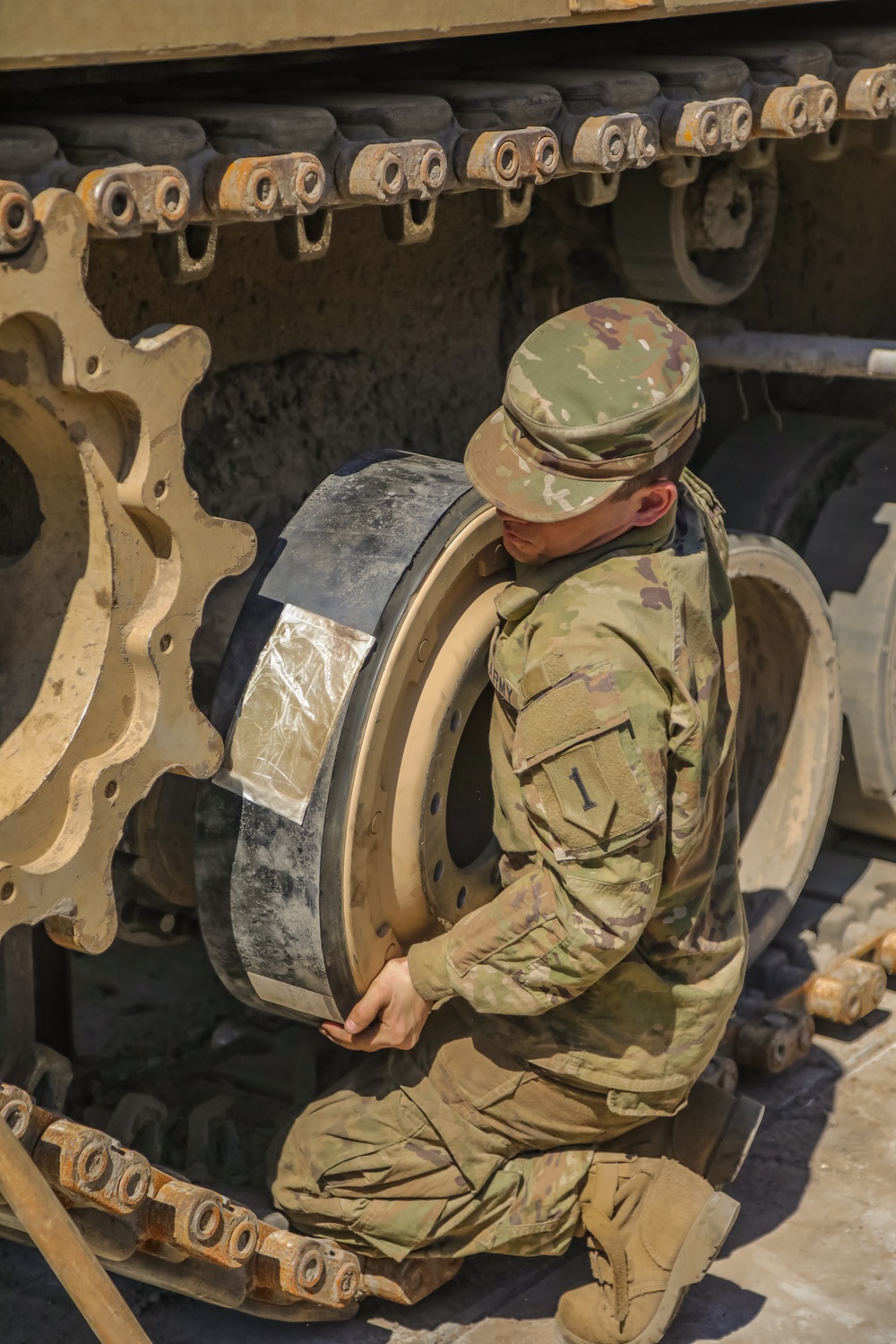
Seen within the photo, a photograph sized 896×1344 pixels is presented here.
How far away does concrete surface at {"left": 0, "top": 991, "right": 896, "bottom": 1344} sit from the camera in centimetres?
304

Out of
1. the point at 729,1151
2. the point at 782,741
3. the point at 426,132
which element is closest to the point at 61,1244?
the point at 729,1151

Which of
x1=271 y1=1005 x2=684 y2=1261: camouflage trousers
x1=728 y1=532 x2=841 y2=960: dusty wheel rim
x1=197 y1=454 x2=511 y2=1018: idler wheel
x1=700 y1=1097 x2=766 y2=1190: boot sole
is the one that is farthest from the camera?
x1=728 y1=532 x2=841 y2=960: dusty wheel rim

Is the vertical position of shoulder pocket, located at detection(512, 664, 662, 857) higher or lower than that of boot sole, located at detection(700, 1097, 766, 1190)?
higher

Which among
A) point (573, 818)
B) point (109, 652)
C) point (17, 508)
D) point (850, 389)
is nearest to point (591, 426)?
point (573, 818)

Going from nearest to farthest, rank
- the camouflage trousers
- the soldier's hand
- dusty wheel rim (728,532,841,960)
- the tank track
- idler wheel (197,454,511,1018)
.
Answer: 1. the tank track
2. idler wheel (197,454,511,1018)
3. the soldier's hand
4. the camouflage trousers
5. dusty wheel rim (728,532,841,960)

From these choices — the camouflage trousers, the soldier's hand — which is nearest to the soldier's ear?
the soldier's hand

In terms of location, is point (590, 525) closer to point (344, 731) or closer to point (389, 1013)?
point (344, 731)

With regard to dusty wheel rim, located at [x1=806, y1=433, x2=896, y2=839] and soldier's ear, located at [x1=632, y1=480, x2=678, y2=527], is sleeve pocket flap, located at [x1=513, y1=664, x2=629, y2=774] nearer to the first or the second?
soldier's ear, located at [x1=632, y1=480, x2=678, y2=527]

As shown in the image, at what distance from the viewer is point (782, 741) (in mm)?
3992

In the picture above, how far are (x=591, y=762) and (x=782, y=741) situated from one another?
1610mm

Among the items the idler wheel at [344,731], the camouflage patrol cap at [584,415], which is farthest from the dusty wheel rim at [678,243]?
the camouflage patrol cap at [584,415]

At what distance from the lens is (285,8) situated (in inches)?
91.5

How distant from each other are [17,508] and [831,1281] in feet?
6.14

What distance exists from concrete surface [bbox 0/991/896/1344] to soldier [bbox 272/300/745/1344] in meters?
0.11
